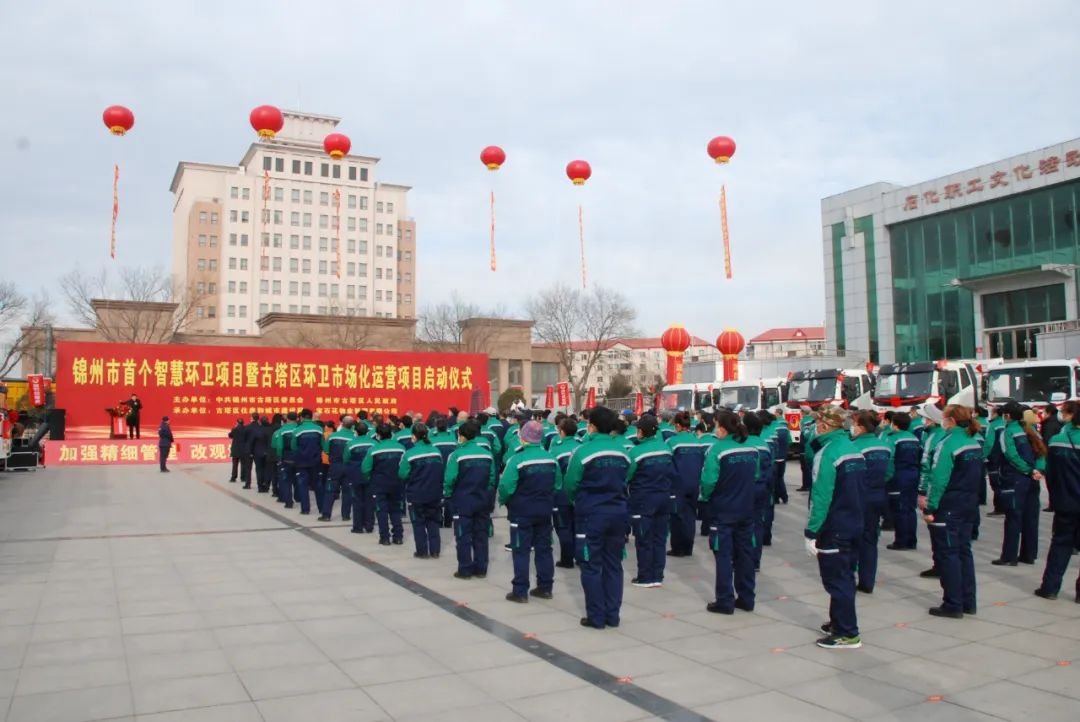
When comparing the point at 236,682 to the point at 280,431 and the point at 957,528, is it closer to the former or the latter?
the point at 957,528

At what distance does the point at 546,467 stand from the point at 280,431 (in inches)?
306

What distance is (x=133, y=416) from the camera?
23.5 metres

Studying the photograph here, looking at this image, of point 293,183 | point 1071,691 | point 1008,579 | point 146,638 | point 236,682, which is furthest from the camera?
point 293,183

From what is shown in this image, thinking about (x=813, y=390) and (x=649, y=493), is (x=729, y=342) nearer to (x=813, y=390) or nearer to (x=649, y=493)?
(x=813, y=390)

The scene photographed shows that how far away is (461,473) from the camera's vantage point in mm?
7555

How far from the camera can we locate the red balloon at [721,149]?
15500mm

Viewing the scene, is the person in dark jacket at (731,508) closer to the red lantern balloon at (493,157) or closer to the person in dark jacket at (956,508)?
the person in dark jacket at (956,508)

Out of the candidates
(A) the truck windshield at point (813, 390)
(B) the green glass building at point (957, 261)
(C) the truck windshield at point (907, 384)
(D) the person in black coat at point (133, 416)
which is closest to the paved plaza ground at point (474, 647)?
(C) the truck windshield at point (907, 384)

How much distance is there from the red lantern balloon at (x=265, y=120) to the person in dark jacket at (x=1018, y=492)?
11838mm

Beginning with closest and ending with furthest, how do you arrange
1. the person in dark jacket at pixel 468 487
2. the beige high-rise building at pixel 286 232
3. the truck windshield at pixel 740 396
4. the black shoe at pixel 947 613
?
the black shoe at pixel 947 613, the person in dark jacket at pixel 468 487, the truck windshield at pixel 740 396, the beige high-rise building at pixel 286 232

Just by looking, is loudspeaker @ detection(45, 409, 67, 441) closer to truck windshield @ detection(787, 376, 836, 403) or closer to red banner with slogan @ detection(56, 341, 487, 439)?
red banner with slogan @ detection(56, 341, 487, 439)

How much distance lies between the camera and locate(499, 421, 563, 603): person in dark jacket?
6.84 metres

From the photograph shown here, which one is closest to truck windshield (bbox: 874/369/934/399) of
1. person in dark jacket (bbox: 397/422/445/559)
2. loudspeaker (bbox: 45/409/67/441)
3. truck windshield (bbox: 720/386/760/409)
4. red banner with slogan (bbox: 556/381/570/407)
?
truck windshield (bbox: 720/386/760/409)

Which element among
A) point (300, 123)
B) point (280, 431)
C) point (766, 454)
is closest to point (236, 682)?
point (766, 454)
